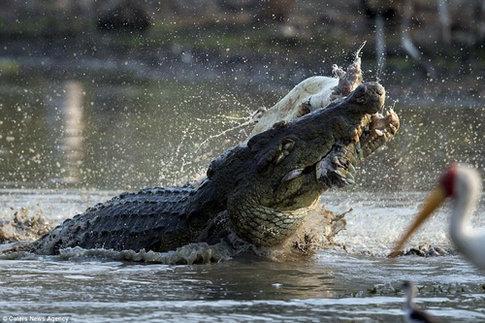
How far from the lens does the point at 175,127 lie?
22.1 m

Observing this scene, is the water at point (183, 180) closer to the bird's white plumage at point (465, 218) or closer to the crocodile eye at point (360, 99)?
the bird's white plumage at point (465, 218)

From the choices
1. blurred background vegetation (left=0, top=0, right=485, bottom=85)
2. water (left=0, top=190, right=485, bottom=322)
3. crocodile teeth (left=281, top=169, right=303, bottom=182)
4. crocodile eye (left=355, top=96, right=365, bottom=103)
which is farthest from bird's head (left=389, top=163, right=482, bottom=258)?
blurred background vegetation (left=0, top=0, right=485, bottom=85)

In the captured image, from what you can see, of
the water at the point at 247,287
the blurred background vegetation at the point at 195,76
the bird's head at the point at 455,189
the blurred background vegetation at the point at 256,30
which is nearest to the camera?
the bird's head at the point at 455,189

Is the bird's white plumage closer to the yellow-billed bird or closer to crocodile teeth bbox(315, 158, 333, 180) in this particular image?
the yellow-billed bird

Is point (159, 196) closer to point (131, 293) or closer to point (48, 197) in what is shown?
point (131, 293)

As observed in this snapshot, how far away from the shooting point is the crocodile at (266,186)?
9789 millimetres

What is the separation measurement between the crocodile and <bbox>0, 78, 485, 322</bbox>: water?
0.90 feet

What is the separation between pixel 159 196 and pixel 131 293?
178 cm

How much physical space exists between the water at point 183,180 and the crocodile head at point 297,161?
14.3 inches

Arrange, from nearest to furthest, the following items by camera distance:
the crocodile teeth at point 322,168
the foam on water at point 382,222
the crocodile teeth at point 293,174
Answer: the crocodile teeth at point 322,168 → the crocodile teeth at point 293,174 → the foam on water at point 382,222

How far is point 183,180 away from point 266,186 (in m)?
6.00

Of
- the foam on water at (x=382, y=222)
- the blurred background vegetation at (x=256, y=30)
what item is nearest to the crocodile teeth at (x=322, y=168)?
the foam on water at (x=382, y=222)

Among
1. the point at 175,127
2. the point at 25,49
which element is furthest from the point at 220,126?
the point at 25,49

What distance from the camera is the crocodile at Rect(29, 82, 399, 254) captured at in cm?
979
